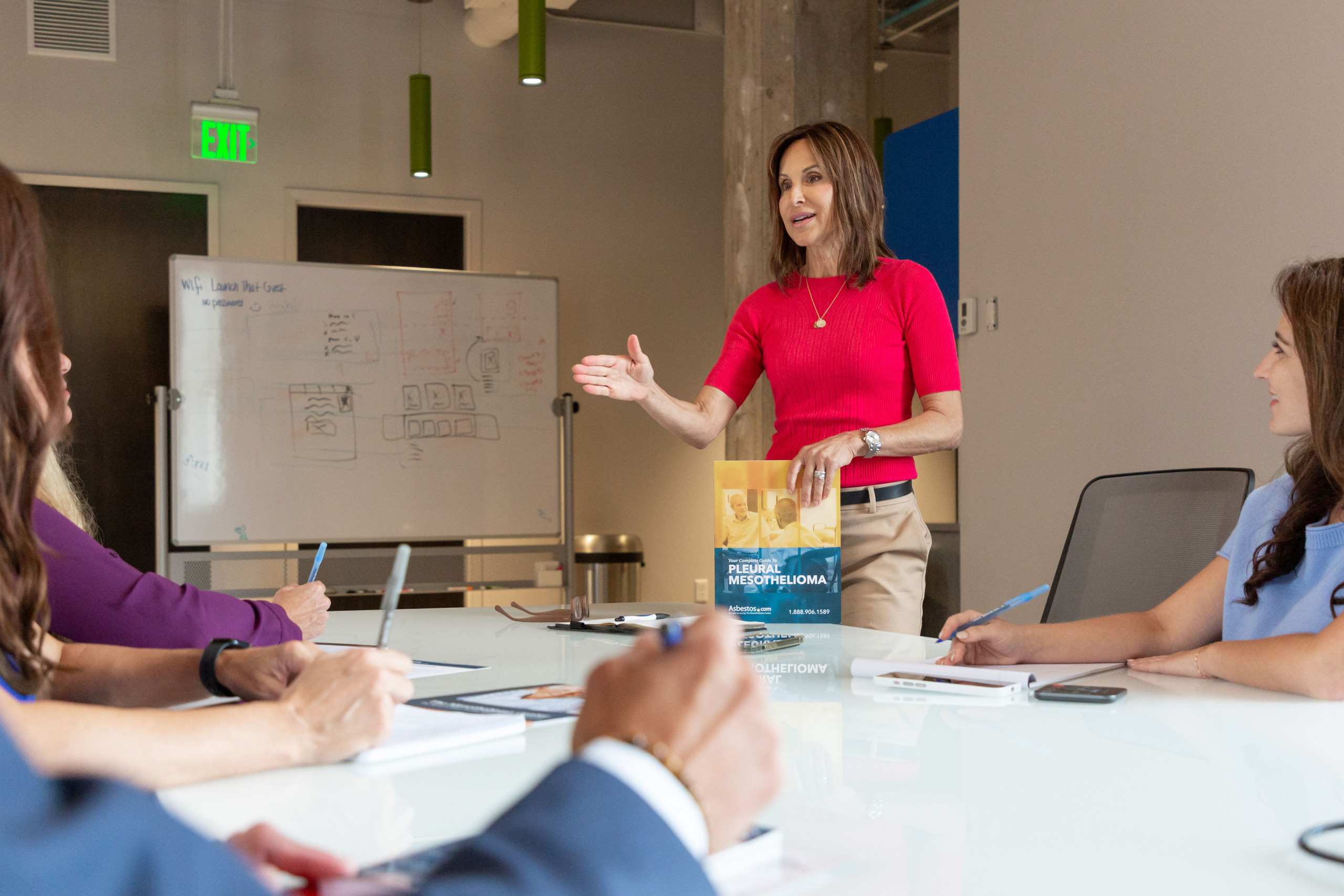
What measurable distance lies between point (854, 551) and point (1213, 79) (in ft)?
5.55

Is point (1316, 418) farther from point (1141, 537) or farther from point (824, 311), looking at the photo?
point (824, 311)

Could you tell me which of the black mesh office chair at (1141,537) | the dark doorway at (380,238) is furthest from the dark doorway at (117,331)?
the black mesh office chair at (1141,537)

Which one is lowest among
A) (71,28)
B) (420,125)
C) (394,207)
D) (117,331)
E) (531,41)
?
(117,331)

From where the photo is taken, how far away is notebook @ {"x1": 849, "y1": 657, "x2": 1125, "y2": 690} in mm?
1250

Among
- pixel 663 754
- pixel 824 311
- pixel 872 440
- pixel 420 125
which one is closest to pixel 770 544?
pixel 872 440

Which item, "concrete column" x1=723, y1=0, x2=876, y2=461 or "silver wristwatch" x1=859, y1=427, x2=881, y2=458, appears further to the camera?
"concrete column" x1=723, y1=0, x2=876, y2=461

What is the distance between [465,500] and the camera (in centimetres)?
518

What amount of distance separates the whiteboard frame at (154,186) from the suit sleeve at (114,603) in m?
4.21

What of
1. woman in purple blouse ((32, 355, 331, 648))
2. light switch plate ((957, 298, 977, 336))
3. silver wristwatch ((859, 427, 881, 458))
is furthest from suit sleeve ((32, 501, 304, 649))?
light switch plate ((957, 298, 977, 336))

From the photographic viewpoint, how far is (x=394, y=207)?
575 centimetres

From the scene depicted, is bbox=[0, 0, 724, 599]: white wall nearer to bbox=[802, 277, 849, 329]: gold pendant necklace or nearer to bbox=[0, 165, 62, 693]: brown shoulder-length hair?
bbox=[802, 277, 849, 329]: gold pendant necklace

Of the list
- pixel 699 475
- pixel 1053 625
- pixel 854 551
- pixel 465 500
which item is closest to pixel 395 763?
pixel 1053 625

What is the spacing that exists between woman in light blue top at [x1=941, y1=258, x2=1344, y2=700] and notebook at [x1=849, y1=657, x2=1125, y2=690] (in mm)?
23

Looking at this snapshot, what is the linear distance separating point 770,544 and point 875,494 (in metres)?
0.29
